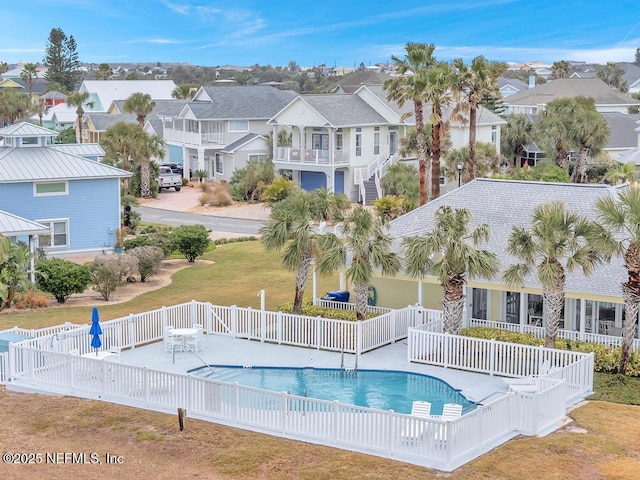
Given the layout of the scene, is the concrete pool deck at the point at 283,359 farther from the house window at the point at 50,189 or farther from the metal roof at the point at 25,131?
the metal roof at the point at 25,131

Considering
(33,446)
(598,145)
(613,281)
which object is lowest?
Result: (33,446)

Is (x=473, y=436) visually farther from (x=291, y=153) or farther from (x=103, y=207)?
(x=291, y=153)

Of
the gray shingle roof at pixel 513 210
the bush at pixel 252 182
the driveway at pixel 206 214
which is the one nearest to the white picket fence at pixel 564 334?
the gray shingle roof at pixel 513 210

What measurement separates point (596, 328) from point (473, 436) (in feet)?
35.7

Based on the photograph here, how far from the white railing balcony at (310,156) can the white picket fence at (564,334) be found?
34.3 m

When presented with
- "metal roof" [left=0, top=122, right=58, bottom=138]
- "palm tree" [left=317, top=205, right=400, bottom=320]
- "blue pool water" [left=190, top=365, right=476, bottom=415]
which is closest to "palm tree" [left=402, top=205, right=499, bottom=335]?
"palm tree" [left=317, top=205, right=400, bottom=320]

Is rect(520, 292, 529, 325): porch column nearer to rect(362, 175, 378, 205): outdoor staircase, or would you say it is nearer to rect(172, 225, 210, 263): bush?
rect(172, 225, 210, 263): bush

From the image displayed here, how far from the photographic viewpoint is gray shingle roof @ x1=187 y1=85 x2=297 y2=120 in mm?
76000

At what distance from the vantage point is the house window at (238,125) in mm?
76125

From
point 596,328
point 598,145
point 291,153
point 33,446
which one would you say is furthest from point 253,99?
point 33,446

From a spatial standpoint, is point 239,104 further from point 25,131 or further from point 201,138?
point 25,131

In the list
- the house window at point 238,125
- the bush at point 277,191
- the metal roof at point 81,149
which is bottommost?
the bush at point 277,191

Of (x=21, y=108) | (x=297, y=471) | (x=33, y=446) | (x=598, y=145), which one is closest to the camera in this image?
(x=297, y=471)

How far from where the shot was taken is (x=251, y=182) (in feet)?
213
